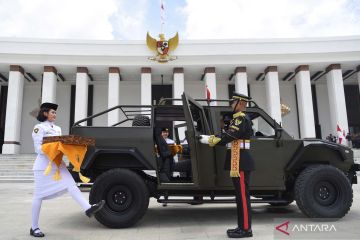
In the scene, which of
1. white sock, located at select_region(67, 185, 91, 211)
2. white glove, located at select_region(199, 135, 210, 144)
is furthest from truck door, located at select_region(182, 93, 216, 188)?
white sock, located at select_region(67, 185, 91, 211)

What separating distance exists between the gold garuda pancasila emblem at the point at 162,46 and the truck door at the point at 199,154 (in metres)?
19.3

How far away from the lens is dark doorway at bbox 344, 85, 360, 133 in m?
28.6

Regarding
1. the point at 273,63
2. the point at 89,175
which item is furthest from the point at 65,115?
the point at 89,175

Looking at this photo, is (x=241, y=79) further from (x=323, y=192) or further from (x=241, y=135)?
(x=241, y=135)

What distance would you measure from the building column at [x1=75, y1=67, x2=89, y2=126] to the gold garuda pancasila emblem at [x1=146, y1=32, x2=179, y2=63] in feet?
17.3

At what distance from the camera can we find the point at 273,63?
79.9 ft

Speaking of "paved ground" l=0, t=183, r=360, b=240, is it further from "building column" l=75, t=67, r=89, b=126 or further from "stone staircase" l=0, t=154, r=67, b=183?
"building column" l=75, t=67, r=89, b=126

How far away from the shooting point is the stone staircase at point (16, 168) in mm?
15055

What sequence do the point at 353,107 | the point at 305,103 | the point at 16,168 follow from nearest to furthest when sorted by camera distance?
the point at 16,168 < the point at 305,103 < the point at 353,107

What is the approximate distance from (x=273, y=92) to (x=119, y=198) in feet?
70.0

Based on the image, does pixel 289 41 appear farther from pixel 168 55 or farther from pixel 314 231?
pixel 314 231

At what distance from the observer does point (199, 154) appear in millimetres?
4734

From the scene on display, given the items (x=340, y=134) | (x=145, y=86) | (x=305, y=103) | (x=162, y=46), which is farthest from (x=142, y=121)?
(x=305, y=103)

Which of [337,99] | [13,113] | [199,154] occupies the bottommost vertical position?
[199,154]
